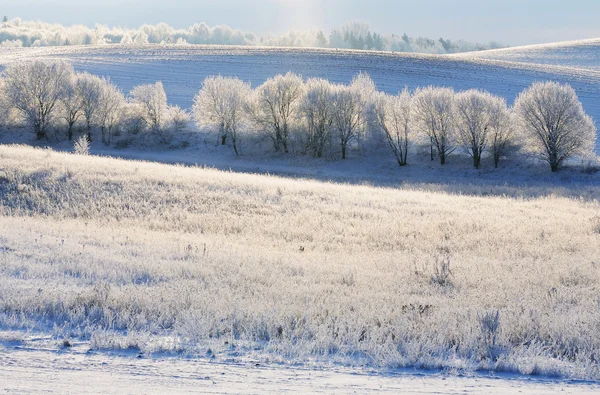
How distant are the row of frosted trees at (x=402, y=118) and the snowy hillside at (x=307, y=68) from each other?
10817mm

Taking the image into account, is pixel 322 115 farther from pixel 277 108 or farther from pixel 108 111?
pixel 108 111

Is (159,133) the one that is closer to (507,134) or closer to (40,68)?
(40,68)

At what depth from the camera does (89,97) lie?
5862cm

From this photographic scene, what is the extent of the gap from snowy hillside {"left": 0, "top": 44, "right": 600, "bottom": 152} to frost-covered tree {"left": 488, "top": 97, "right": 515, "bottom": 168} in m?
14.3

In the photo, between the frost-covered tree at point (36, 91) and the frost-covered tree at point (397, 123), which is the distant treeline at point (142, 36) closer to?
the frost-covered tree at point (36, 91)

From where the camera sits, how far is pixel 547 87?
154 feet

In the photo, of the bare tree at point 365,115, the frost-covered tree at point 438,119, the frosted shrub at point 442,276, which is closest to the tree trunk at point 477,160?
the frost-covered tree at point 438,119

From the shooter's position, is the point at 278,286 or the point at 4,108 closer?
the point at 278,286

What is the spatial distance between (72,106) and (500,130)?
45.0 metres

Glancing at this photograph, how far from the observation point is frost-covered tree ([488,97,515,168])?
48469 millimetres

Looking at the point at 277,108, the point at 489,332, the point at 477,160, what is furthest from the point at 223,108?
the point at 489,332

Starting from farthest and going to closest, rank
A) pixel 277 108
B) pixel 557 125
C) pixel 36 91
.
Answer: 1. pixel 36 91
2. pixel 277 108
3. pixel 557 125

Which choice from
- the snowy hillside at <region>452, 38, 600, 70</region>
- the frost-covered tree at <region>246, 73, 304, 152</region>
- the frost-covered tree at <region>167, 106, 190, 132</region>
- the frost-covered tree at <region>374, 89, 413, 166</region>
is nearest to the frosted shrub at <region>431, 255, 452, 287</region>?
the frost-covered tree at <region>374, 89, 413, 166</region>

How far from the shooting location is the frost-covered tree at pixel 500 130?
159 feet
